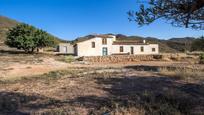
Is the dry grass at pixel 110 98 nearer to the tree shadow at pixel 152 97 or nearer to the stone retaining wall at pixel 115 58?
the tree shadow at pixel 152 97

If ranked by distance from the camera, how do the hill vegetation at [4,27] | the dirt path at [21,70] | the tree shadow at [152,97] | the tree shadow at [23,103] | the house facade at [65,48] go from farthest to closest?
the hill vegetation at [4,27] < the house facade at [65,48] < the dirt path at [21,70] < the tree shadow at [23,103] < the tree shadow at [152,97]

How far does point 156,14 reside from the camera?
7.25 m

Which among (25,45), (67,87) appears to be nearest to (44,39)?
(25,45)

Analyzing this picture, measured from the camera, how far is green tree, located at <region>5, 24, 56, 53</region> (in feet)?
166

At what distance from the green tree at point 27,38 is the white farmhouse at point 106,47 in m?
5.66

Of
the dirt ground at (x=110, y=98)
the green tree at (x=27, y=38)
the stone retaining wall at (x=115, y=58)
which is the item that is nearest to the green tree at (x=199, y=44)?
the dirt ground at (x=110, y=98)

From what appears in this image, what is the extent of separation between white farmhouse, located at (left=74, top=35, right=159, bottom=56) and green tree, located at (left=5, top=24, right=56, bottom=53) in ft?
18.6

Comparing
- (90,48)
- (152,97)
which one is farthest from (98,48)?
(152,97)

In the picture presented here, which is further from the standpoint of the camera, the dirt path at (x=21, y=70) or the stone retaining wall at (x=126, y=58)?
the stone retaining wall at (x=126, y=58)

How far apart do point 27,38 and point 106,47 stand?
14.7 meters

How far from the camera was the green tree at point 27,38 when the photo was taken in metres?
50.6

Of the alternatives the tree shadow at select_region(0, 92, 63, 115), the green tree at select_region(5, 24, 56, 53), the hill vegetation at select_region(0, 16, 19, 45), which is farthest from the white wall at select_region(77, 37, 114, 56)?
the tree shadow at select_region(0, 92, 63, 115)

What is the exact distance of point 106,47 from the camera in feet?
189

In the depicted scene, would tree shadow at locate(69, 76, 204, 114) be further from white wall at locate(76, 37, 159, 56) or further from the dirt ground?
white wall at locate(76, 37, 159, 56)
